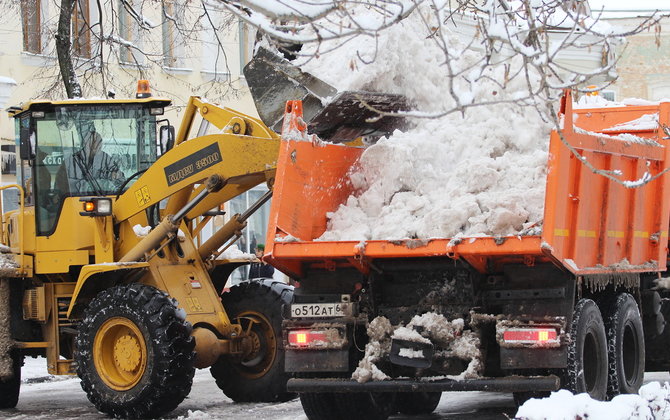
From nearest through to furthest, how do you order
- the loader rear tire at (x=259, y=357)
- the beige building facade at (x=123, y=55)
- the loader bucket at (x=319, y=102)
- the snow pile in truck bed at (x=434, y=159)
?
the snow pile in truck bed at (x=434, y=159), the loader bucket at (x=319, y=102), the loader rear tire at (x=259, y=357), the beige building facade at (x=123, y=55)

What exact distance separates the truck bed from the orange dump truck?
0.04 feet

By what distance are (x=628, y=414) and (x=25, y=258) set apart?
6.66 m

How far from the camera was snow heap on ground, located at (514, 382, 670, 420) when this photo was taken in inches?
273

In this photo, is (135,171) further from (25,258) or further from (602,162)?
(602,162)

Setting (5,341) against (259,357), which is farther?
(259,357)

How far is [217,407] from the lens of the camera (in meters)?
11.7

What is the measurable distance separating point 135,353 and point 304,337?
2.21m

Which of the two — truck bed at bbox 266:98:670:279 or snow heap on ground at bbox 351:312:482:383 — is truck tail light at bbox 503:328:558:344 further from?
A: truck bed at bbox 266:98:670:279

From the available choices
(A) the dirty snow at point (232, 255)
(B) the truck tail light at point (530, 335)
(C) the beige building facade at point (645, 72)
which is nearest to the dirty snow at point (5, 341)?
(A) the dirty snow at point (232, 255)

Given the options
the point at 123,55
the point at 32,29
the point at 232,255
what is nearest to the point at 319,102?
the point at 232,255

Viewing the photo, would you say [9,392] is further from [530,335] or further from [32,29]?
[32,29]

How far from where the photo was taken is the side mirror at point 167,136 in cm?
1191

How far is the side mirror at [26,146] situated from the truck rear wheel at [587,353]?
5.45m

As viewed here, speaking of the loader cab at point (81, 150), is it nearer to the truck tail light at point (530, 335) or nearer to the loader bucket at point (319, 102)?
the loader bucket at point (319, 102)
